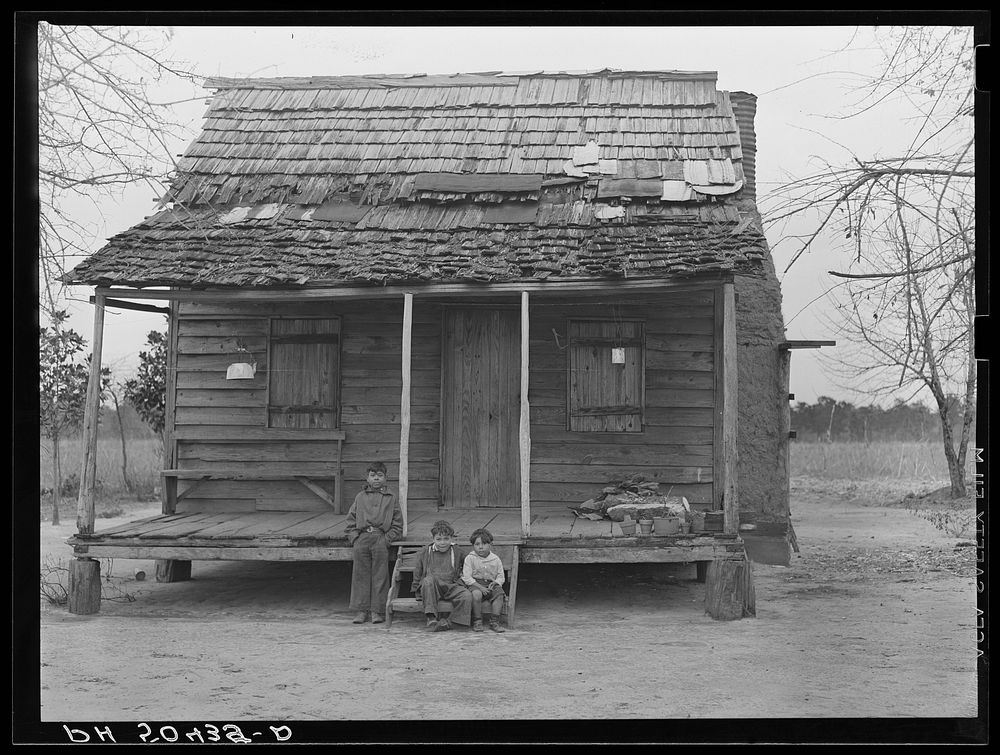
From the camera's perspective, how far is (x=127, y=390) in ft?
58.3

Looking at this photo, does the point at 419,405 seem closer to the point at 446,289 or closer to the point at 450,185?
the point at 446,289

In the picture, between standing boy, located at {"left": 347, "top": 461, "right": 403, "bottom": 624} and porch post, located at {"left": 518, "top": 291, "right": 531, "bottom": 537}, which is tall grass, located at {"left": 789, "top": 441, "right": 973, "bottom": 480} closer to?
porch post, located at {"left": 518, "top": 291, "right": 531, "bottom": 537}

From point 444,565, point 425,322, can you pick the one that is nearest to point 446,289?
point 425,322

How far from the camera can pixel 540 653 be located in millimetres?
8117

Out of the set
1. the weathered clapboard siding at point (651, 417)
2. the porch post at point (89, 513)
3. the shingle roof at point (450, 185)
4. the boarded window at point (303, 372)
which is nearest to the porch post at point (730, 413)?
the shingle roof at point (450, 185)

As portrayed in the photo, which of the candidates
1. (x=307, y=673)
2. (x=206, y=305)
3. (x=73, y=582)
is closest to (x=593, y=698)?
(x=307, y=673)

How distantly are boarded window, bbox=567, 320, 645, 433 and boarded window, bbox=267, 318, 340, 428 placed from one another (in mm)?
2785

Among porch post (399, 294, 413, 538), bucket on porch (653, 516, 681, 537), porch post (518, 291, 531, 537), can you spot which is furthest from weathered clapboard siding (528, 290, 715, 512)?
porch post (399, 294, 413, 538)

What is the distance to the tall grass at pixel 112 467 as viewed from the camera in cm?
2078

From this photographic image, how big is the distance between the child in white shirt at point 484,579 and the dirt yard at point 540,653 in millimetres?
256

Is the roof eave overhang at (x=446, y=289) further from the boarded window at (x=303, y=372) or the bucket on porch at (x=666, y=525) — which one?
the bucket on porch at (x=666, y=525)

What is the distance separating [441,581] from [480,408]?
9.64 ft
